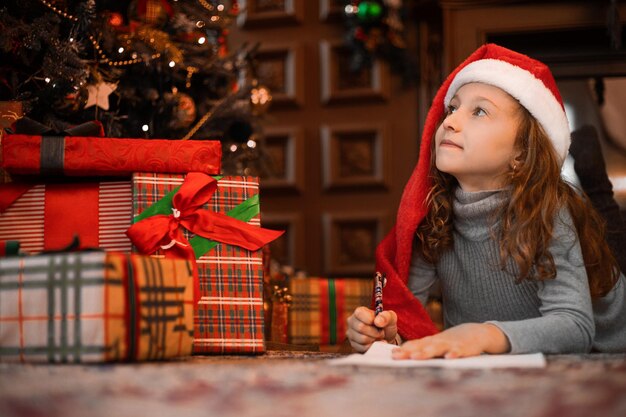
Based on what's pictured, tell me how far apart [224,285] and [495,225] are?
0.48 meters

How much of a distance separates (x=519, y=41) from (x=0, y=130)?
5.10 feet

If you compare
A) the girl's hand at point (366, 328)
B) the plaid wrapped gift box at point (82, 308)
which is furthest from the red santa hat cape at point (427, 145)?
the plaid wrapped gift box at point (82, 308)

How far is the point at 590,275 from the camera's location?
1.47m

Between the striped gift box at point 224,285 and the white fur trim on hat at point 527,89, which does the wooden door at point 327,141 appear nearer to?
the white fur trim on hat at point 527,89

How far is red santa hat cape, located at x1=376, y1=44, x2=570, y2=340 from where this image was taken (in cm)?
144

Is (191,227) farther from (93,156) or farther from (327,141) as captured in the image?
(327,141)

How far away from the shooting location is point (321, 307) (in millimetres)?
2271

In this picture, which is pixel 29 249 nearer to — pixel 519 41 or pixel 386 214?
pixel 519 41

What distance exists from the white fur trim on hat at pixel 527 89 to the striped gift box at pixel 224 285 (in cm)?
49

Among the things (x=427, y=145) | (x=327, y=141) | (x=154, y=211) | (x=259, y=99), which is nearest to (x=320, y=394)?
(x=154, y=211)

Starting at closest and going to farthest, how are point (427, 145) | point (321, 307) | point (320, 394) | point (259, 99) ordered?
point (320, 394)
point (427, 145)
point (321, 307)
point (259, 99)

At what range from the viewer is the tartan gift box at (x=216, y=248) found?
1289 millimetres

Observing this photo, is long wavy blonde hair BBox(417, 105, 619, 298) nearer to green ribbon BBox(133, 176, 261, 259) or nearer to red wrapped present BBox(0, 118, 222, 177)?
green ribbon BBox(133, 176, 261, 259)

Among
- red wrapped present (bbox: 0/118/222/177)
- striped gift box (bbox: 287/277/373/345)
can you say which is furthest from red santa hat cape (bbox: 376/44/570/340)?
striped gift box (bbox: 287/277/373/345)
